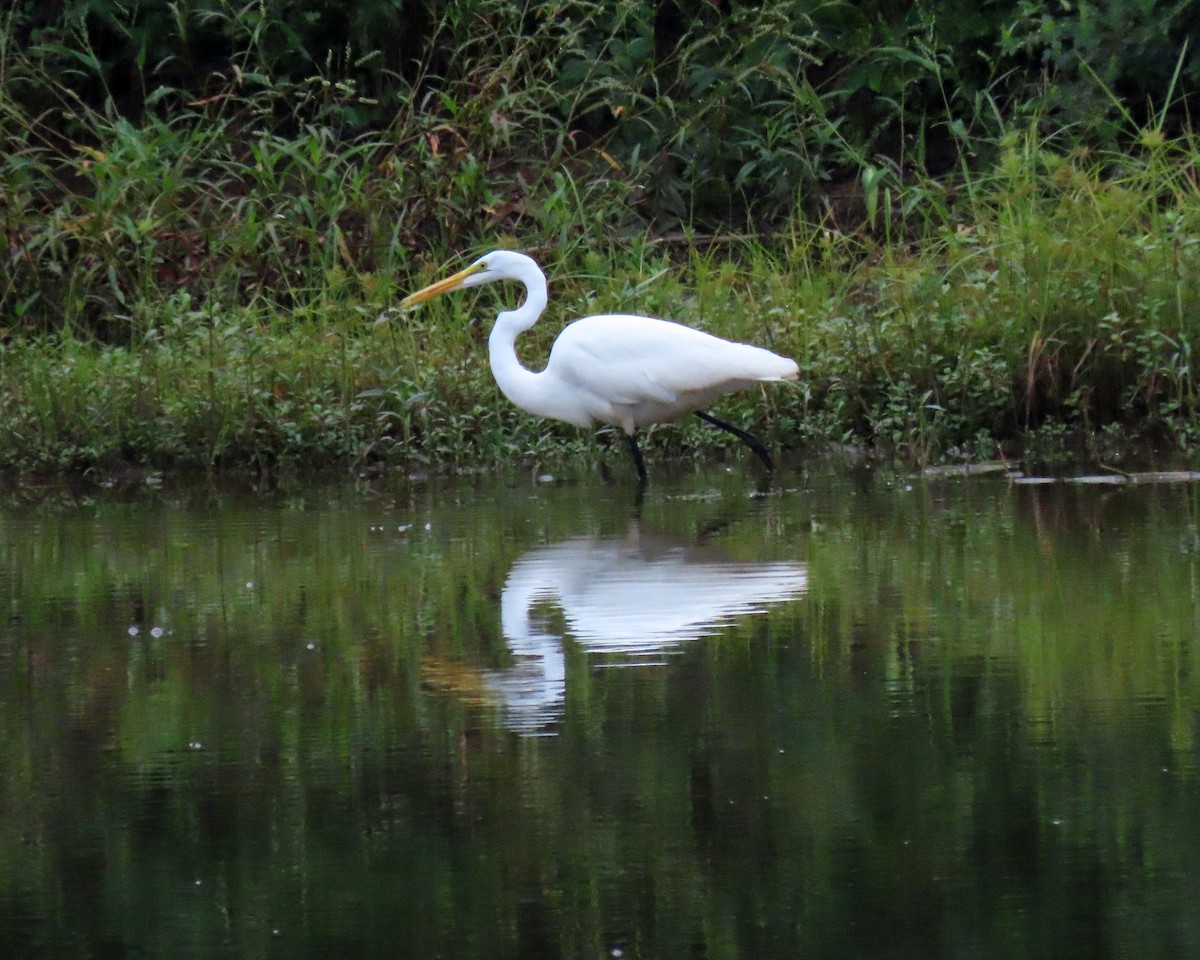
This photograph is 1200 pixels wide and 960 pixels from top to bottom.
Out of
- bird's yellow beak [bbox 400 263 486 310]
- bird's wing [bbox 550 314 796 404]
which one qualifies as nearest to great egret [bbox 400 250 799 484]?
bird's wing [bbox 550 314 796 404]

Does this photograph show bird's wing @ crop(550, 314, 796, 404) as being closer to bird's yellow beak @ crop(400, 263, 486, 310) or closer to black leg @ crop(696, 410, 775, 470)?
black leg @ crop(696, 410, 775, 470)

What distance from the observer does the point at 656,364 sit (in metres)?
7.90

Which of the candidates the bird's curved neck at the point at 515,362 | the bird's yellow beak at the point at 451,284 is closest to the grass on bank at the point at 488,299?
the bird's yellow beak at the point at 451,284

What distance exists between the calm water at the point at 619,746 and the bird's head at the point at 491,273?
114 inches

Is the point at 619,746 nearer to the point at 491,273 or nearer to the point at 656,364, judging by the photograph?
the point at 656,364

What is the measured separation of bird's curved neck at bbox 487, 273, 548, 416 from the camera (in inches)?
322

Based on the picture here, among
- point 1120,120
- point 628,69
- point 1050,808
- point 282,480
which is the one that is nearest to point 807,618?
point 1050,808

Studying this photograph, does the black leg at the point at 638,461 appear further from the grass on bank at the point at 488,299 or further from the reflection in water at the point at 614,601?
the reflection in water at the point at 614,601

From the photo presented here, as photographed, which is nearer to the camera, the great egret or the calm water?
the calm water

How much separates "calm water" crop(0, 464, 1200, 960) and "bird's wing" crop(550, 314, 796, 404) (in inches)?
68.1

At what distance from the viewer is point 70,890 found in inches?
120

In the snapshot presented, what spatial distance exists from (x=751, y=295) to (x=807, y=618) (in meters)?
4.80

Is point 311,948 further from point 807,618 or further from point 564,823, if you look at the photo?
point 807,618

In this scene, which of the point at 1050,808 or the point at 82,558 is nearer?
the point at 1050,808
